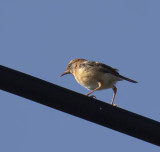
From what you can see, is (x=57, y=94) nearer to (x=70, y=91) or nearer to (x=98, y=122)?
(x=70, y=91)

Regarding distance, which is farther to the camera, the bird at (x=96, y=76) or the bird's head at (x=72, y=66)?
the bird's head at (x=72, y=66)

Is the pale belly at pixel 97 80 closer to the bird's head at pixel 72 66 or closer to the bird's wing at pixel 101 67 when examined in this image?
the bird's wing at pixel 101 67

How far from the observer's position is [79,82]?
1094 centimetres

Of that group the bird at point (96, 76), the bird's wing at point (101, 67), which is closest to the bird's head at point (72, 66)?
the bird at point (96, 76)

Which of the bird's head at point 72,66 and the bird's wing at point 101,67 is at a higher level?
the bird's head at point 72,66

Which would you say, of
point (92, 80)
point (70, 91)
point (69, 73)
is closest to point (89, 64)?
point (92, 80)

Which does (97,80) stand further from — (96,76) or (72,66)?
(72,66)

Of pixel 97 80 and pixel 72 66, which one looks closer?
pixel 97 80

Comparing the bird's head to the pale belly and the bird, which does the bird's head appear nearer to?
the bird

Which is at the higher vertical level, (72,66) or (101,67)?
(72,66)

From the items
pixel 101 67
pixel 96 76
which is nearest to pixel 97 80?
pixel 96 76

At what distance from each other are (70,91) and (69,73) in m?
7.38

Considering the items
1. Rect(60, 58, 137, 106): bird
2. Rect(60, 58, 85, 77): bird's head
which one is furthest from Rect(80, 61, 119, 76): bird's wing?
Rect(60, 58, 85, 77): bird's head

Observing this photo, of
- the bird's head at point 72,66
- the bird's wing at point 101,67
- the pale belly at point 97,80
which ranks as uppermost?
the bird's head at point 72,66
